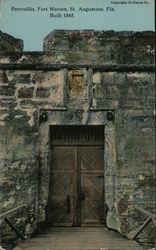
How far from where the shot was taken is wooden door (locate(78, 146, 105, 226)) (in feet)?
20.6

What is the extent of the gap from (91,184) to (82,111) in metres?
1.11

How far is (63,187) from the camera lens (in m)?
6.31

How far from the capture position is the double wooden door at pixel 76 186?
20.5 feet

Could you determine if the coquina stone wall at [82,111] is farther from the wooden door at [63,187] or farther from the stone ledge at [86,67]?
the wooden door at [63,187]

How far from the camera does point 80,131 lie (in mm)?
6375

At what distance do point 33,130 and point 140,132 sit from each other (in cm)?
158

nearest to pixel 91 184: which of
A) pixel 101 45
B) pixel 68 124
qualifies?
pixel 68 124

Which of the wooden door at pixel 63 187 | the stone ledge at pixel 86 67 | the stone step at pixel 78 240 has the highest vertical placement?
the stone ledge at pixel 86 67

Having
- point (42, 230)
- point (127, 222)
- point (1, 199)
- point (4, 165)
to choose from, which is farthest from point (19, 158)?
point (127, 222)

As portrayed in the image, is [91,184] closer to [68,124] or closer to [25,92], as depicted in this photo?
[68,124]

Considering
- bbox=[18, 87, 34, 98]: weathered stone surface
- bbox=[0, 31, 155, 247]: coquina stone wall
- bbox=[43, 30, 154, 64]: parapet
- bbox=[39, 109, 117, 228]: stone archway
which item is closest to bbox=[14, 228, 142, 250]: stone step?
bbox=[0, 31, 155, 247]: coquina stone wall

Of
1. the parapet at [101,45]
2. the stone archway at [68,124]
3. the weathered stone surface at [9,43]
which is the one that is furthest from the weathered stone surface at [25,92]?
the weathered stone surface at [9,43]

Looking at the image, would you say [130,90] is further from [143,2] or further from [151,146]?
[143,2]

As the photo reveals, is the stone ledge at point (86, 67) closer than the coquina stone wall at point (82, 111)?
No
